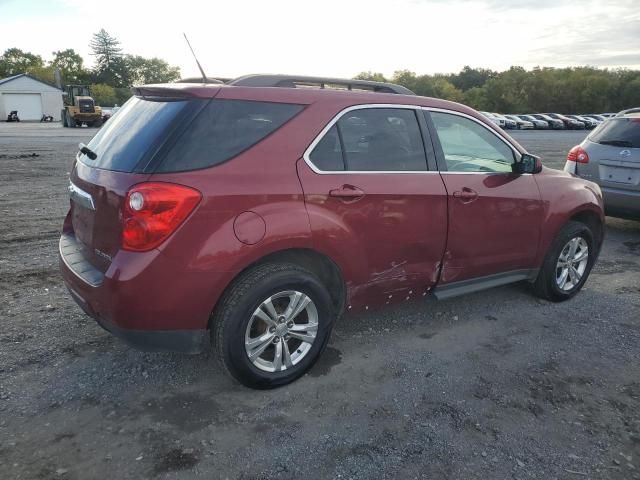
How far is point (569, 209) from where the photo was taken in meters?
4.51

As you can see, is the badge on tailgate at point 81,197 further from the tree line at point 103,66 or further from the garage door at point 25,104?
the tree line at point 103,66

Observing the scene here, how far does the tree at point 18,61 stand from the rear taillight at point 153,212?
390 ft

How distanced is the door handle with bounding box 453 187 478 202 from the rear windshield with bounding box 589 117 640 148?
399 centimetres

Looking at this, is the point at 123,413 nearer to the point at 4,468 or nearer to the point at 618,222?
the point at 4,468

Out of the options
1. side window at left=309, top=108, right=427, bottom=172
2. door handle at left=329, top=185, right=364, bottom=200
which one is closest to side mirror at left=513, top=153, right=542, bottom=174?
side window at left=309, top=108, right=427, bottom=172

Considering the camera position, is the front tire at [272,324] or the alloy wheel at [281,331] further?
the alloy wheel at [281,331]

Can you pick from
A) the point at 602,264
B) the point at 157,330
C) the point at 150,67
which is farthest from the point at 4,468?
the point at 150,67

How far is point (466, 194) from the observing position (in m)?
3.77

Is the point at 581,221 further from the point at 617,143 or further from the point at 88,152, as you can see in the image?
the point at 88,152

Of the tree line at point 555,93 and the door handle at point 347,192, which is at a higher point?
the tree line at point 555,93

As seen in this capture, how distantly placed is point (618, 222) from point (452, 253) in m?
5.59

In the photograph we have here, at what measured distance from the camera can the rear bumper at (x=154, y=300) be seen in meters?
2.66

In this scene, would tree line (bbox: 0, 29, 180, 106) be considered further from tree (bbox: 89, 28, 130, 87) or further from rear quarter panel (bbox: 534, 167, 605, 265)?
rear quarter panel (bbox: 534, 167, 605, 265)

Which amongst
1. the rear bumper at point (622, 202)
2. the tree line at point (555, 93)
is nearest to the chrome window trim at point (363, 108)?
the rear bumper at point (622, 202)
